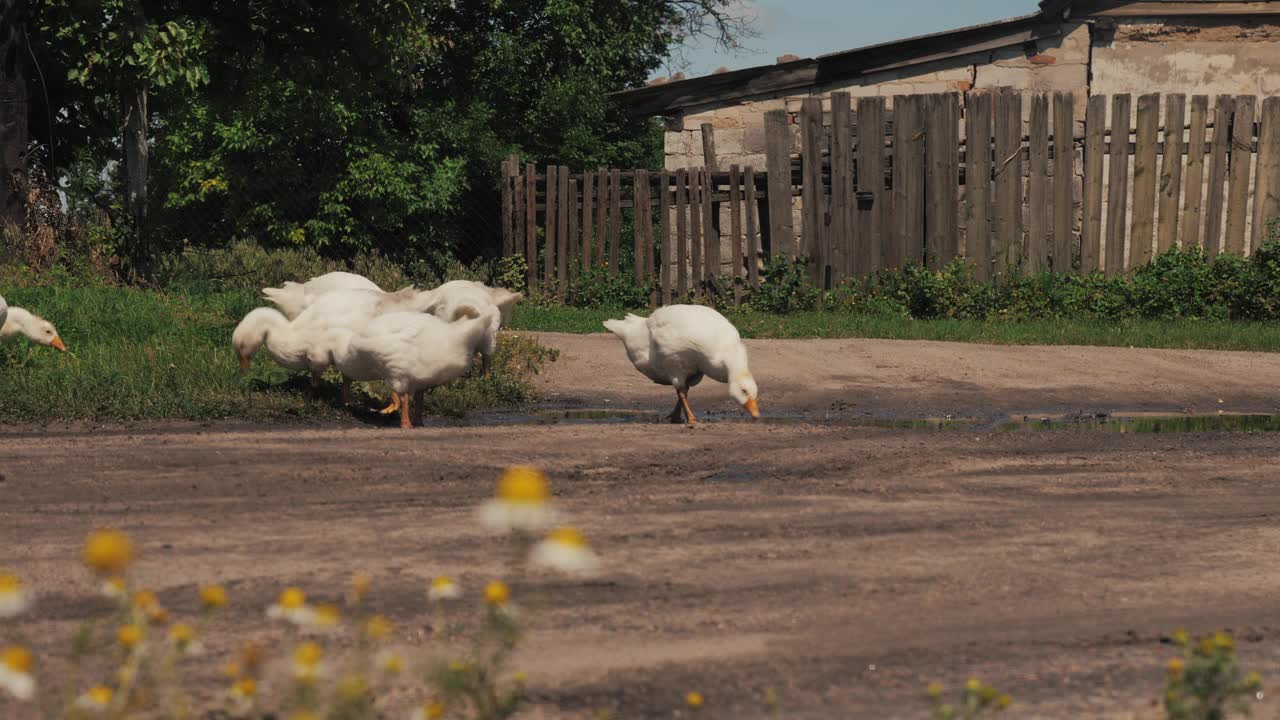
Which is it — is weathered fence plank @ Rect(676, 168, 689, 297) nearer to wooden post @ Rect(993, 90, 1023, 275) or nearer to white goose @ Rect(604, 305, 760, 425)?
wooden post @ Rect(993, 90, 1023, 275)

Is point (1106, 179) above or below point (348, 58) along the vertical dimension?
below

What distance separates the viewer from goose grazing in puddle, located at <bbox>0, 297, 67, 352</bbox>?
11.2m

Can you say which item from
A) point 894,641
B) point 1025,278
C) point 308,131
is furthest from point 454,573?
point 308,131

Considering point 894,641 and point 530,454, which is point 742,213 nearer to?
point 530,454

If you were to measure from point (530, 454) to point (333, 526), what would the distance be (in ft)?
7.96

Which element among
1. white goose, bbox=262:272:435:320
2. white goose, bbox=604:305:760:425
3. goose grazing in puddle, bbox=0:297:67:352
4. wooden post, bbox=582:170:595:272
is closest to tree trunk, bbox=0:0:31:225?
A: goose grazing in puddle, bbox=0:297:67:352

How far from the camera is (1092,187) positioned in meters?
17.5

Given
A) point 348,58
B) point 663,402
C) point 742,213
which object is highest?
point 348,58

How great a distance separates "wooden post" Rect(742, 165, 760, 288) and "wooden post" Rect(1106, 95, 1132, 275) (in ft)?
13.6

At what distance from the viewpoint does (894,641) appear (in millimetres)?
4684

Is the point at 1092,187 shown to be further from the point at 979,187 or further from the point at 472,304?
the point at 472,304

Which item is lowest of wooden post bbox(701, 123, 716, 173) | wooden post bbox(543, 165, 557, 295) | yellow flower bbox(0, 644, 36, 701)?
yellow flower bbox(0, 644, 36, 701)

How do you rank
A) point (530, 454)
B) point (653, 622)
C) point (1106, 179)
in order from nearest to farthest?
1. point (653, 622)
2. point (530, 454)
3. point (1106, 179)

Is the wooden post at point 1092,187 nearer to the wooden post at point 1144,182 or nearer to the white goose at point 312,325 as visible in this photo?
the wooden post at point 1144,182
